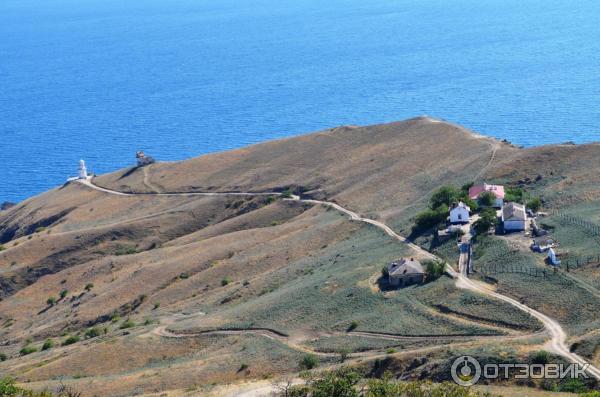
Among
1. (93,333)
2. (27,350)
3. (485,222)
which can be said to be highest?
(485,222)

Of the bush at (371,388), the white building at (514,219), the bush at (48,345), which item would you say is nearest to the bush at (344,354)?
the bush at (371,388)

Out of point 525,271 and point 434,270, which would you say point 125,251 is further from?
point 525,271

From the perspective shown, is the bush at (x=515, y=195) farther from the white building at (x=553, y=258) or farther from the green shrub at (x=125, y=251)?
the green shrub at (x=125, y=251)

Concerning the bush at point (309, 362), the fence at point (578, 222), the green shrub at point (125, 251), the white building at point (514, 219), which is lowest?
the bush at point (309, 362)

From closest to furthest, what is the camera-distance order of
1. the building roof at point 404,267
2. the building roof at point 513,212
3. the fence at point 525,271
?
the fence at point 525,271, the building roof at point 404,267, the building roof at point 513,212

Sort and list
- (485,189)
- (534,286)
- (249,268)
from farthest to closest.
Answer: (249,268)
(485,189)
(534,286)

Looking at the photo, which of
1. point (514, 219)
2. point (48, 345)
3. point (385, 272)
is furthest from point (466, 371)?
point (48, 345)
